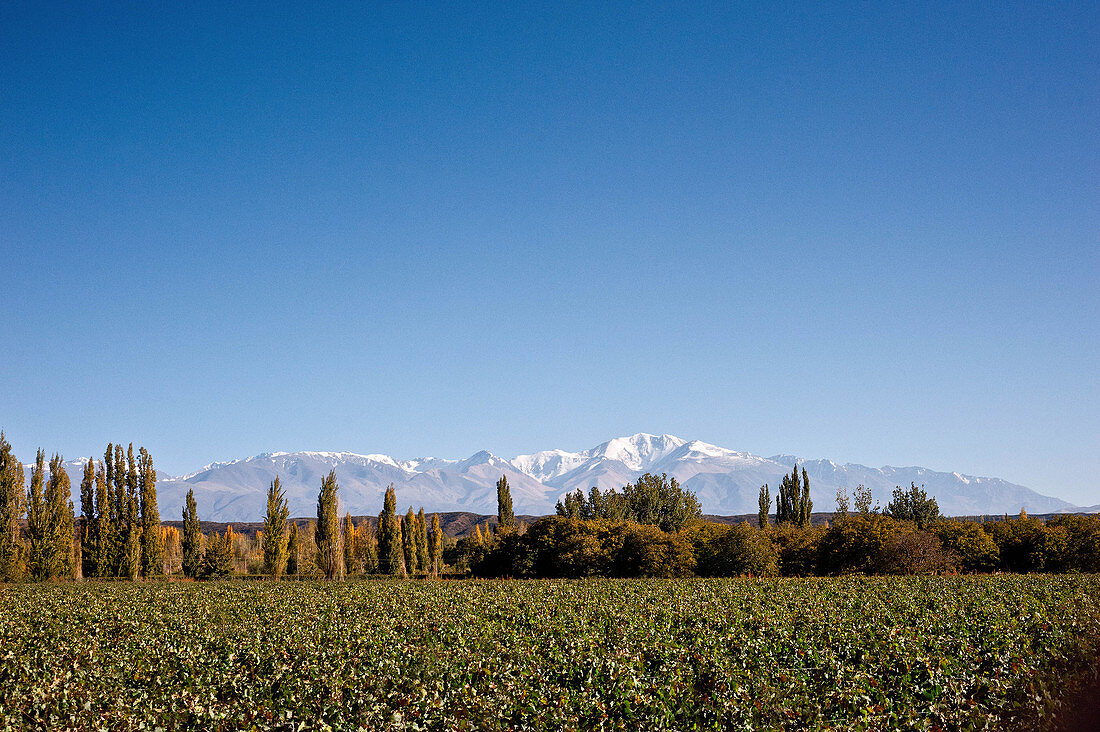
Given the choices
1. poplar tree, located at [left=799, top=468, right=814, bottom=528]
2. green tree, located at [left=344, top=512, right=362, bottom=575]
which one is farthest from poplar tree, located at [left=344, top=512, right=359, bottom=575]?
poplar tree, located at [left=799, top=468, right=814, bottom=528]

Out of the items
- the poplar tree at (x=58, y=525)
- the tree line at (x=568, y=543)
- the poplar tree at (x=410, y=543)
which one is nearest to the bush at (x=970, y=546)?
the tree line at (x=568, y=543)

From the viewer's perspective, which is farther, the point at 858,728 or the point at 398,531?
the point at 398,531

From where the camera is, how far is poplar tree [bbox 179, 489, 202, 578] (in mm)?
71562

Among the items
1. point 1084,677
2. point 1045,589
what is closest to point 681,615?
point 1084,677

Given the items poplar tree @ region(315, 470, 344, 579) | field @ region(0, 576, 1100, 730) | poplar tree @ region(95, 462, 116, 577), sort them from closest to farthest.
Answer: field @ region(0, 576, 1100, 730), poplar tree @ region(95, 462, 116, 577), poplar tree @ region(315, 470, 344, 579)

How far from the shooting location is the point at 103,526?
203 feet

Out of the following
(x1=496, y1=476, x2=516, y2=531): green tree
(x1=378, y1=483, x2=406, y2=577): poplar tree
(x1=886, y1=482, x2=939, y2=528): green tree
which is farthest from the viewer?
(x1=496, y1=476, x2=516, y2=531): green tree

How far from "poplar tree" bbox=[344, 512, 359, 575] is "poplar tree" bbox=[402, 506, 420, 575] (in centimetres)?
801

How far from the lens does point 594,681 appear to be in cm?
1555

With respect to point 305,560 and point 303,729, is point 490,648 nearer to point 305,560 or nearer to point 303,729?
point 303,729

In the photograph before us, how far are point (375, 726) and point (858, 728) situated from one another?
28.8ft

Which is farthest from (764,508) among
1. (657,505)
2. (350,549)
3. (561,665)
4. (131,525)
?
(561,665)

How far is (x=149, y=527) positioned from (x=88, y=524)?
15.8 ft

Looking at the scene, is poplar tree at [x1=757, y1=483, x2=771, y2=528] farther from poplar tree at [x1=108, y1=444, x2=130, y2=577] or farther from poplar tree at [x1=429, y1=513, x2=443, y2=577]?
poplar tree at [x1=108, y1=444, x2=130, y2=577]
